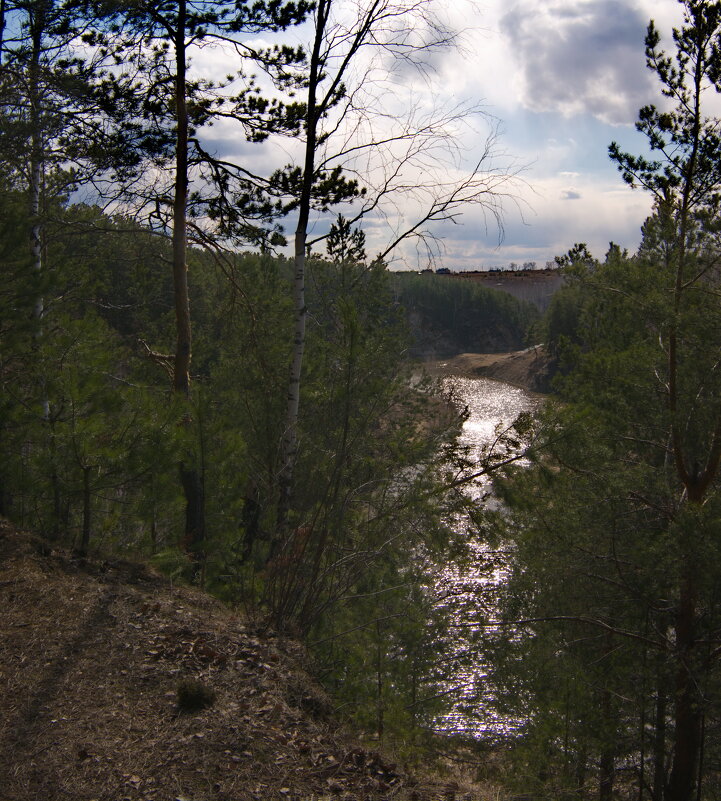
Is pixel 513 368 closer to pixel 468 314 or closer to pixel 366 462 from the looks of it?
pixel 468 314

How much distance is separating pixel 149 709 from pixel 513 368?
44.1 meters

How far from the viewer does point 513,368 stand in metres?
45.9

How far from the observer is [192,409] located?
233 inches

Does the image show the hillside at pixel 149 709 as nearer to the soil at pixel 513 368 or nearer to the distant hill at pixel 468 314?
the soil at pixel 513 368

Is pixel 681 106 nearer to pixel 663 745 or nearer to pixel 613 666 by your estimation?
pixel 613 666

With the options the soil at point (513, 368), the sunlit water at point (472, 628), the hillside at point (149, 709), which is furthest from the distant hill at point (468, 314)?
the hillside at point (149, 709)

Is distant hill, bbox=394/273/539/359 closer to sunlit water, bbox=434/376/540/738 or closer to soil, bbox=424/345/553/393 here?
soil, bbox=424/345/553/393

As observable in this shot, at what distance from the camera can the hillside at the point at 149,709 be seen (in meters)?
3.01

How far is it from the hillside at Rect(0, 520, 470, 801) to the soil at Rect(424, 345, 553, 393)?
34613mm

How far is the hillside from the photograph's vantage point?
9.89 feet

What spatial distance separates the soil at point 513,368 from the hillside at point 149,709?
34.6 m

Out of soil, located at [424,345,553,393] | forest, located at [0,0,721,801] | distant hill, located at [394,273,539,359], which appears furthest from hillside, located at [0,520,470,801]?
distant hill, located at [394,273,539,359]

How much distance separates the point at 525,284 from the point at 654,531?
250 ft

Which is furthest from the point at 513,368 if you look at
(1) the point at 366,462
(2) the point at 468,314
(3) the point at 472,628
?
(1) the point at 366,462
